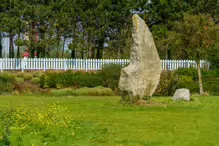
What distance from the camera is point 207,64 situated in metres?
30.7

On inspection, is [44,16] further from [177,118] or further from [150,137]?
[150,137]

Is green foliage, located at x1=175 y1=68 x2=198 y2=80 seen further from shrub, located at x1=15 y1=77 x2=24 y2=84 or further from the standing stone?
the standing stone

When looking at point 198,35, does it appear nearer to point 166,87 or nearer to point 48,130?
point 166,87

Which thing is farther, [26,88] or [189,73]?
[189,73]

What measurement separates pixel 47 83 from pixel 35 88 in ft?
3.11

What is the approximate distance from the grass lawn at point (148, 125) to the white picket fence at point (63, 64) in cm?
1646

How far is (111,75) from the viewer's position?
25234mm

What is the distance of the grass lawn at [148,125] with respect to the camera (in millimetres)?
7855

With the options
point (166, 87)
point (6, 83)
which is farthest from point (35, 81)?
point (166, 87)

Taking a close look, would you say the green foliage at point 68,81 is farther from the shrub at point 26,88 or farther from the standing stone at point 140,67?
the standing stone at point 140,67

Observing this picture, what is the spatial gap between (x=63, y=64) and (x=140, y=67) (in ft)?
55.4

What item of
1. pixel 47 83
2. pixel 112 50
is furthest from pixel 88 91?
pixel 112 50

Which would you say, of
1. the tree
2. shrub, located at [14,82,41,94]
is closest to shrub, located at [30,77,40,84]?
shrub, located at [14,82,41,94]

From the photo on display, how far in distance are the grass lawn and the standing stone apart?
68cm
